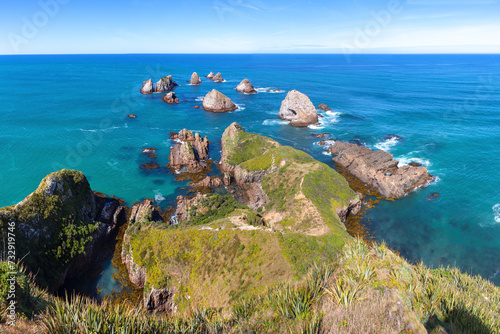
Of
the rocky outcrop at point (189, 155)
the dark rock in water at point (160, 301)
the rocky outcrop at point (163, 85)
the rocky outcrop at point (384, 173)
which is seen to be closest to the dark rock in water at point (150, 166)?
the rocky outcrop at point (189, 155)

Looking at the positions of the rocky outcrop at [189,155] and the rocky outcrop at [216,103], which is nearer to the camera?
the rocky outcrop at [189,155]

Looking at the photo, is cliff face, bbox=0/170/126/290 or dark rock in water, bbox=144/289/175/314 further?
cliff face, bbox=0/170/126/290

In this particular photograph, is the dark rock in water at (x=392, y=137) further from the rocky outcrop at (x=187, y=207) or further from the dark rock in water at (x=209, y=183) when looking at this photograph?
the rocky outcrop at (x=187, y=207)

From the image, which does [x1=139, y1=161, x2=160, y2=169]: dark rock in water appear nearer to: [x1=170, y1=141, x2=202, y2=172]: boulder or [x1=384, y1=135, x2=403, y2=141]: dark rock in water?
[x1=170, y1=141, x2=202, y2=172]: boulder

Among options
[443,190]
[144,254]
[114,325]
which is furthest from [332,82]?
[114,325]

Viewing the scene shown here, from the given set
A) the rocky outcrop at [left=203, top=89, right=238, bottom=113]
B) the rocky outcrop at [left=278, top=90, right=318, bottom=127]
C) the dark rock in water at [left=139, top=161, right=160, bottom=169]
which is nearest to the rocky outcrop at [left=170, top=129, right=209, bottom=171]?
the dark rock in water at [left=139, top=161, right=160, bottom=169]

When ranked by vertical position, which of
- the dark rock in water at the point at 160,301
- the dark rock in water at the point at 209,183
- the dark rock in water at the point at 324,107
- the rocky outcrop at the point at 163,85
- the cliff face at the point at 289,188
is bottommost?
the dark rock in water at the point at 160,301

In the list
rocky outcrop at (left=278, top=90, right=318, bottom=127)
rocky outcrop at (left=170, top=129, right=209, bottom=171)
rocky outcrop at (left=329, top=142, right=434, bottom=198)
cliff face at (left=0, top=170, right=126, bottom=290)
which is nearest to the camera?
cliff face at (left=0, top=170, right=126, bottom=290)

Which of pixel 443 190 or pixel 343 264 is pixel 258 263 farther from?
pixel 443 190

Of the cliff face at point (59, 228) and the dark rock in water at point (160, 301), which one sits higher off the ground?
the cliff face at point (59, 228)
